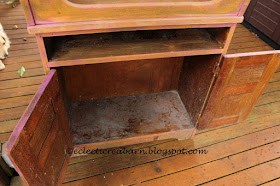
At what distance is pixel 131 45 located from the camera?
52.7 inches

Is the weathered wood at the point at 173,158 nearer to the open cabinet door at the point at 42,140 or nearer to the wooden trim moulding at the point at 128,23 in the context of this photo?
the open cabinet door at the point at 42,140

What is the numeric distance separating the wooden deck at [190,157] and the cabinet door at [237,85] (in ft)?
0.84

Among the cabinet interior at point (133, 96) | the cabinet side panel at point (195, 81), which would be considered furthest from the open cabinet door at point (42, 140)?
the cabinet side panel at point (195, 81)

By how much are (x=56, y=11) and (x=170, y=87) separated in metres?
1.44

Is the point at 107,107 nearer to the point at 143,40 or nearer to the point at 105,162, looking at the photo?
the point at 105,162

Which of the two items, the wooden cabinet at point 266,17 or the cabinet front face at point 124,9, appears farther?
the wooden cabinet at point 266,17

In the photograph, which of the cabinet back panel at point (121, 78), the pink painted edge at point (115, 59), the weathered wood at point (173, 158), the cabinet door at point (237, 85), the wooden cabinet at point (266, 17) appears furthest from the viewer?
the wooden cabinet at point (266, 17)

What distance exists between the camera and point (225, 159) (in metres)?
1.85

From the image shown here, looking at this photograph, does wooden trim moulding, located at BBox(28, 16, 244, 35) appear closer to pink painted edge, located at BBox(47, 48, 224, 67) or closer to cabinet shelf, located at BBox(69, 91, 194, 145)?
pink painted edge, located at BBox(47, 48, 224, 67)

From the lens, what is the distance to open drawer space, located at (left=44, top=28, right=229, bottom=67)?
1.21m

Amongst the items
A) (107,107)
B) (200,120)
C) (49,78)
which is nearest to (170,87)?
(200,120)

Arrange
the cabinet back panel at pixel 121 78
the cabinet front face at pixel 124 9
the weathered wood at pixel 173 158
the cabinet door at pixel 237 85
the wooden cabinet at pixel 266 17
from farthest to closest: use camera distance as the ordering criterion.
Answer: the wooden cabinet at pixel 266 17, the cabinet back panel at pixel 121 78, the weathered wood at pixel 173 158, the cabinet door at pixel 237 85, the cabinet front face at pixel 124 9

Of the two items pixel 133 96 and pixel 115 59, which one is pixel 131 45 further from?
pixel 133 96

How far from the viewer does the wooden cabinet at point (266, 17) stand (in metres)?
3.12
